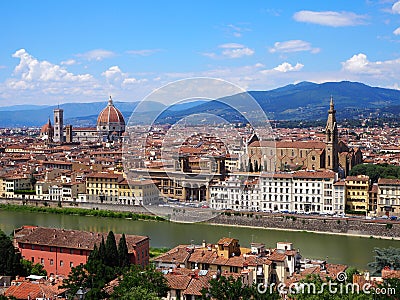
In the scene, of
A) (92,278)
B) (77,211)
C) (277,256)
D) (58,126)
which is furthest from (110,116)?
(92,278)

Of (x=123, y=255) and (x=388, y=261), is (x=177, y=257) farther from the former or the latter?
(x=388, y=261)

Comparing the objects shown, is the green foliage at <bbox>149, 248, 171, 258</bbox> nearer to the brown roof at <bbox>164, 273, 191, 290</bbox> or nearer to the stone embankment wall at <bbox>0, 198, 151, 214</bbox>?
the brown roof at <bbox>164, 273, 191, 290</bbox>

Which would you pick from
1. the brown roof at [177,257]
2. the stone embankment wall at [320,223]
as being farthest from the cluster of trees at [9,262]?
the stone embankment wall at [320,223]

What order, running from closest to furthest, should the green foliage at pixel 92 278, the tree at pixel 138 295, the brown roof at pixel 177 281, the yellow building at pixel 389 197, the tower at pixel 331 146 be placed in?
the tree at pixel 138 295 → the green foliage at pixel 92 278 → the brown roof at pixel 177 281 → the yellow building at pixel 389 197 → the tower at pixel 331 146

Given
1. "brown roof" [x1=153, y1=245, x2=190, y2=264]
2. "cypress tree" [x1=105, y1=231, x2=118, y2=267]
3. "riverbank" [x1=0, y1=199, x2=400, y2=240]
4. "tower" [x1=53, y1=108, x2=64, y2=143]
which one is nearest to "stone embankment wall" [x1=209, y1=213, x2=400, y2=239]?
"riverbank" [x1=0, y1=199, x2=400, y2=240]

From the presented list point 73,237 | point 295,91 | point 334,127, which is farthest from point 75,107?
point 73,237

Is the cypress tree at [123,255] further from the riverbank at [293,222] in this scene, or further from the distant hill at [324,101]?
the distant hill at [324,101]

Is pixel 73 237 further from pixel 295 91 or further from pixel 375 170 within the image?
pixel 295 91
